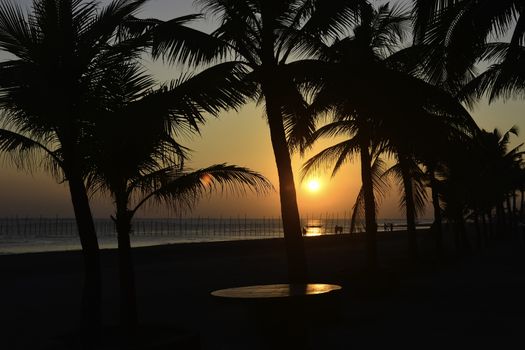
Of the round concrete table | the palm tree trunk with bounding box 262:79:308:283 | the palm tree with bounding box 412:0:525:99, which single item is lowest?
the round concrete table

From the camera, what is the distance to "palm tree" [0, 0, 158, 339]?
6754mm

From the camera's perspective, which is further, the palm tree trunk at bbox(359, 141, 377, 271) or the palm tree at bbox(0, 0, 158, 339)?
the palm tree trunk at bbox(359, 141, 377, 271)

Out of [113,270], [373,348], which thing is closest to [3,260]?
[113,270]

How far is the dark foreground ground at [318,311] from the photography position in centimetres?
914

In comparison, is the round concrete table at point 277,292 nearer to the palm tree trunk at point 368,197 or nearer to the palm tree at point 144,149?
the palm tree at point 144,149

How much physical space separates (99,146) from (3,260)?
18.9 metres

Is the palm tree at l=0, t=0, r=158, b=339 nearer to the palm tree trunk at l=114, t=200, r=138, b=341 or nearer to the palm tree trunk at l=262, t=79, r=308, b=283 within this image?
the palm tree trunk at l=114, t=200, r=138, b=341

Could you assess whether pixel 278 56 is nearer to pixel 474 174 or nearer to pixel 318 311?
pixel 318 311

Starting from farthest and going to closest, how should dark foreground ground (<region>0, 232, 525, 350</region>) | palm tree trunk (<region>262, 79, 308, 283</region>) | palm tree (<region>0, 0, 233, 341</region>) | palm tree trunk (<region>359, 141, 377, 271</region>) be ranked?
palm tree trunk (<region>359, 141, 377, 271</region>) < palm tree trunk (<region>262, 79, 308, 283</region>) < dark foreground ground (<region>0, 232, 525, 350</region>) < palm tree (<region>0, 0, 233, 341</region>)

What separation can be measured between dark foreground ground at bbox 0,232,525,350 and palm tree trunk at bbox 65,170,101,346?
0.57 metres

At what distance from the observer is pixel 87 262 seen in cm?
699

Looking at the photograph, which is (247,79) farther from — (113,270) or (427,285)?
(113,270)

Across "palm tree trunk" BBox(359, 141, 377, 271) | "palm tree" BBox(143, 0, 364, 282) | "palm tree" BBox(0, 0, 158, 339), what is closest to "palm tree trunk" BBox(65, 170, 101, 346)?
"palm tree" BBox(0, 0, 158, 339)

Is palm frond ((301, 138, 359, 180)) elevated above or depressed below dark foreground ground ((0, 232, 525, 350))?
above
